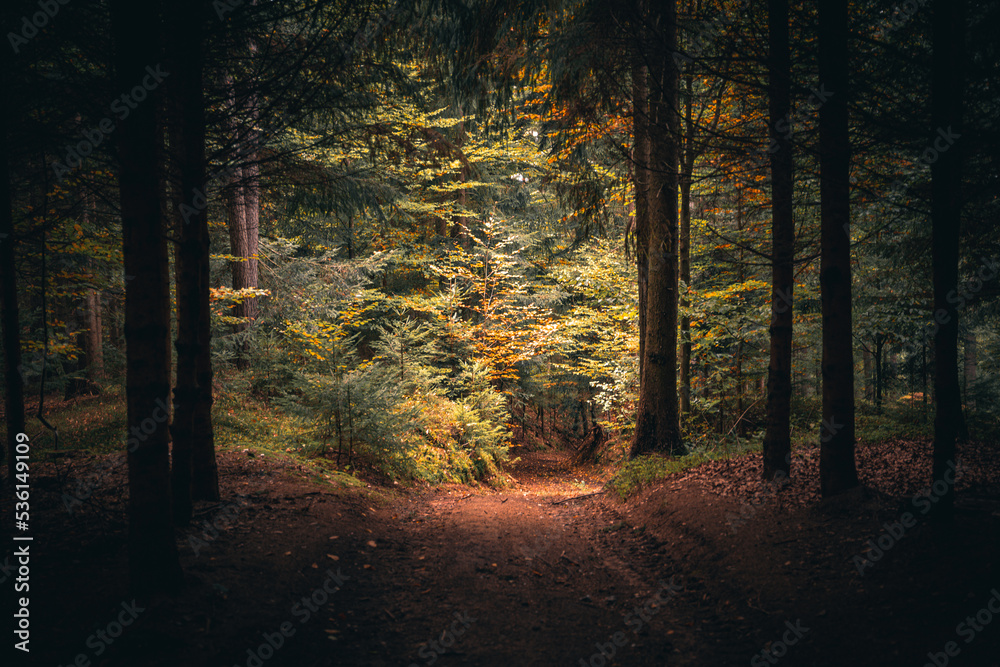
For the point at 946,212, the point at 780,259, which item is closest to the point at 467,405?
the point at 780,259

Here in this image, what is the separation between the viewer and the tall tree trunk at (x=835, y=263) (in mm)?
5074

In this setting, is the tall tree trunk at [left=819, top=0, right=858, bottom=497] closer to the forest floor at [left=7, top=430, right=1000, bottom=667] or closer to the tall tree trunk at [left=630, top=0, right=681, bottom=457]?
the forest floor at [left=7, top=430, right=1000, bottom=667]

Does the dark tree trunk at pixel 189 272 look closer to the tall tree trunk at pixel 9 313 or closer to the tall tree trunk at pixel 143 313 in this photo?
the tall tree trunk at pixel 143 313

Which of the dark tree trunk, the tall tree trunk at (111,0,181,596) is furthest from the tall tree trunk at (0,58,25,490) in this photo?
the tall tree trunk at (111,0,181,596)

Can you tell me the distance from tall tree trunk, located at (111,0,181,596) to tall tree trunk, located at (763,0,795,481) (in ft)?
21.3

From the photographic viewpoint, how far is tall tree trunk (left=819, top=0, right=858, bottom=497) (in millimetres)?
5074

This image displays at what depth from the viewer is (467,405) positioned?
522 inches

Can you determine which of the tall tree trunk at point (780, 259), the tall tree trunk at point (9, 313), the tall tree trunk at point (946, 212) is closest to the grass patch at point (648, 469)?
the tall tree trunk at point (780, 259)

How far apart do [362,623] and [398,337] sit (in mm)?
8579

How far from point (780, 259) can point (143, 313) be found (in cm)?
715

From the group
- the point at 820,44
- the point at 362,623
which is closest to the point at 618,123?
the point at 820,44

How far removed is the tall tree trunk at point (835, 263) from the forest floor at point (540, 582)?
48cm

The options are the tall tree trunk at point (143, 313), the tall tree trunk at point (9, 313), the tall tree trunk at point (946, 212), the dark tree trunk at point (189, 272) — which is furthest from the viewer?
the tall tree trunk at point (9, 313)

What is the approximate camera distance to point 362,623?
3959mm
